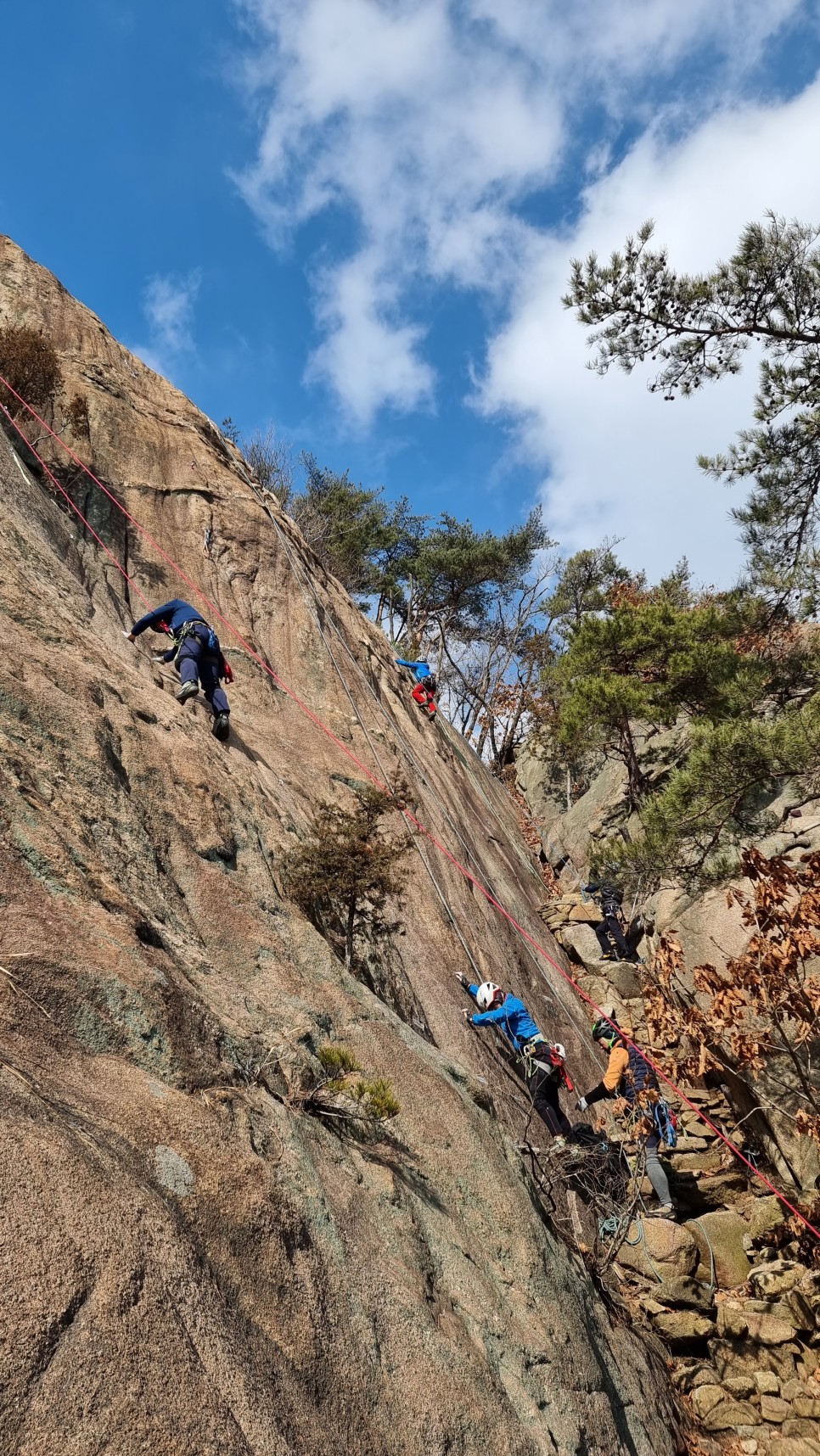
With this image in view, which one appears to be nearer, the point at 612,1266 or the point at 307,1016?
the point at 307,1016

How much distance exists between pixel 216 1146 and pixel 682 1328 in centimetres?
713

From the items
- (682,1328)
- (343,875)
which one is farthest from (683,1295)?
(343,875)

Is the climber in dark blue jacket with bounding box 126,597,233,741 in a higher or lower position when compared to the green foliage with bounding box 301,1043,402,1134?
higher

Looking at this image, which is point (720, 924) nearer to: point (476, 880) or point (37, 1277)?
point (476, 880)

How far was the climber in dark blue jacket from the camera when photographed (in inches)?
347

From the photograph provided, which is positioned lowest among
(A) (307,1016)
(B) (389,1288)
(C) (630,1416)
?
(C) (630,1416)

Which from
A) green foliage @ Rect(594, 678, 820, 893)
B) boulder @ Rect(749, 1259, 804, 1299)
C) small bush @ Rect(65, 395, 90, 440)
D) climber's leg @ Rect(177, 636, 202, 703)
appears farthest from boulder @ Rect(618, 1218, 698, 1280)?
small bush @ Rect(65, 395, 90, 440)

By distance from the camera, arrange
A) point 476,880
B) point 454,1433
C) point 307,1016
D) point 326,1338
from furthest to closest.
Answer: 1. point 476,880
2. point 307,1016
3. point 454,1433
4. point 326,1338

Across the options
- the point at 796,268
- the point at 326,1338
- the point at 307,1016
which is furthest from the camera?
the point at 796,268

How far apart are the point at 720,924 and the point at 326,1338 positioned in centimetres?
1165

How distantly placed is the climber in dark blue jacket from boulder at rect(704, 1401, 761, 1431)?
7842 mm

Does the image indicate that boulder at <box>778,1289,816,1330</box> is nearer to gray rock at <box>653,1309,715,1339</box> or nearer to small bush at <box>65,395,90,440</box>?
gray rock at <box>653,1309,715,1339</box>

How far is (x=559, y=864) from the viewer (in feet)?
79.9

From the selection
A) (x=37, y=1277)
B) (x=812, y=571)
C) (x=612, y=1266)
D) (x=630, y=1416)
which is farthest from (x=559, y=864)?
(x=37, y=1277)
